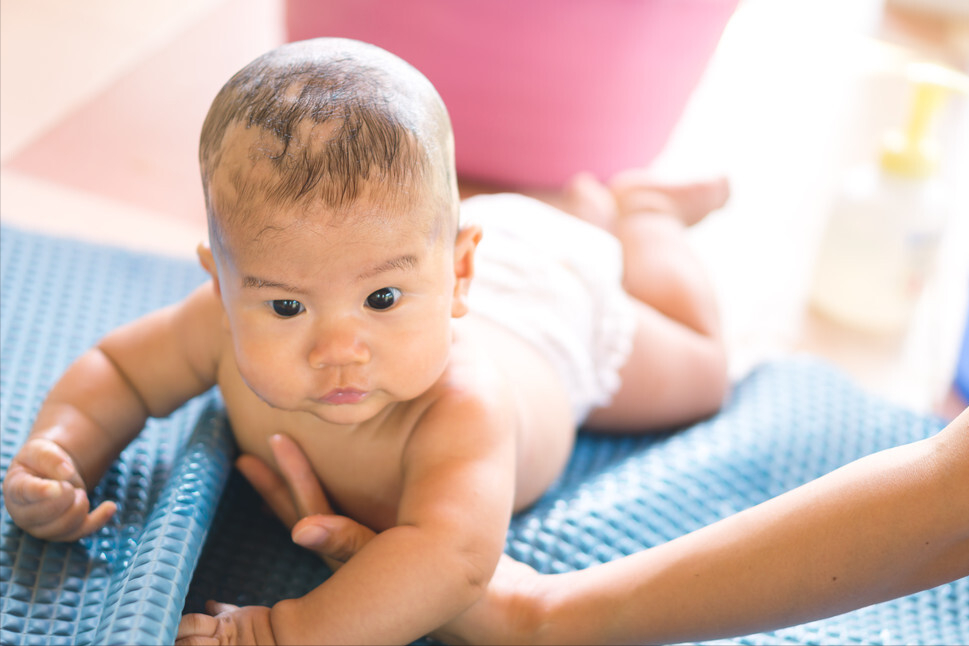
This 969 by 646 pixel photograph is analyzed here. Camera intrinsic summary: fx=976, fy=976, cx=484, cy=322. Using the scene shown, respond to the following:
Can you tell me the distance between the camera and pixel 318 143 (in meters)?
0.55

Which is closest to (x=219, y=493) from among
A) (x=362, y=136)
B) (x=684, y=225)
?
(x=362, y=136)

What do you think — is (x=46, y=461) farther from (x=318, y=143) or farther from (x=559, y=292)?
(x=559, y=292)

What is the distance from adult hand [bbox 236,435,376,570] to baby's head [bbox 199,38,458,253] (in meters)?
0.18

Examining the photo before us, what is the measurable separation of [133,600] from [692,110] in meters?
1.58

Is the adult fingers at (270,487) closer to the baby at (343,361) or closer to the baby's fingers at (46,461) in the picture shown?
the baby at (343,361)

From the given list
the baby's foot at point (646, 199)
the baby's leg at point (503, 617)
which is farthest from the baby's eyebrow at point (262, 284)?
the baby's foot at point (646, 199)

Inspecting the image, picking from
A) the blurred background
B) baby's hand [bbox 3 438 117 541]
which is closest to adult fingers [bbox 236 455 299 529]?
baby's hand [bbox 3 438 117 541]

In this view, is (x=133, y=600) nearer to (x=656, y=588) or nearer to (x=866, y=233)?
(x=656, y=588)

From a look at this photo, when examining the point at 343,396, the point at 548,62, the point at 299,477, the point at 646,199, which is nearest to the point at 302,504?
the point at 299,477

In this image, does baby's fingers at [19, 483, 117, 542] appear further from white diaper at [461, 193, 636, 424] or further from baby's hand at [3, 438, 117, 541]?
white diaper at [461, 193, 636, 424]

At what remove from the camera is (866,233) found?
1.31 m

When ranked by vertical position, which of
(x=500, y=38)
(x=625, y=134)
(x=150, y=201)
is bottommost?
(x=150, y=201)

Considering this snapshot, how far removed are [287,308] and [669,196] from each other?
71cm

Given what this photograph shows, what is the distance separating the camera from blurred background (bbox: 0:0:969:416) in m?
1.20
